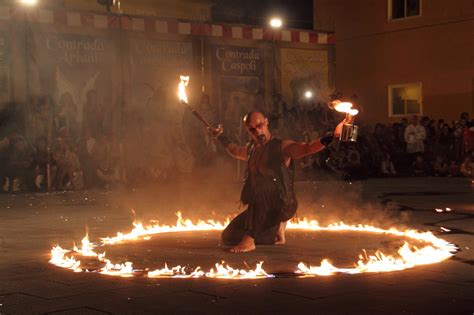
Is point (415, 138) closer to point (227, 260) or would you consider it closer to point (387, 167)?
point (387, 167)

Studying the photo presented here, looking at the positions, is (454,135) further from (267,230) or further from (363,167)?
(267,230)

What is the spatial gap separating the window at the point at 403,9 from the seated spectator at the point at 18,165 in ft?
45.8

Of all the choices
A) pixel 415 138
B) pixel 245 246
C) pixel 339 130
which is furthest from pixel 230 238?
pixel 415 138

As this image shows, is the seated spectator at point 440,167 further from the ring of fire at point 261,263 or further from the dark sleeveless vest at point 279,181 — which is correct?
the dark sleeveless vest at point 279,181

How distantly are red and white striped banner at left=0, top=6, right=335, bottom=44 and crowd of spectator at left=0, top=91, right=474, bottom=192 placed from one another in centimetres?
148

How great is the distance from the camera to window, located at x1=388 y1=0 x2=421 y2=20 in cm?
2470

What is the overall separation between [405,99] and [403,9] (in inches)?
110

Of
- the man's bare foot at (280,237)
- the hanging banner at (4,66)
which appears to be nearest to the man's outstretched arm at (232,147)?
the man's bare foot at (280,237)

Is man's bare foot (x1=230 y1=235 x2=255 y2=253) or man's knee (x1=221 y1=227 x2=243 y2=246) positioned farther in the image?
man's knee (x1=221 y1=227 x2=243 y2=246)

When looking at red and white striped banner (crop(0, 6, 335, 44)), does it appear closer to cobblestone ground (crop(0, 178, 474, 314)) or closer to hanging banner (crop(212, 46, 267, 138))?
hanging banner (crop(212, 46, 267, 138))

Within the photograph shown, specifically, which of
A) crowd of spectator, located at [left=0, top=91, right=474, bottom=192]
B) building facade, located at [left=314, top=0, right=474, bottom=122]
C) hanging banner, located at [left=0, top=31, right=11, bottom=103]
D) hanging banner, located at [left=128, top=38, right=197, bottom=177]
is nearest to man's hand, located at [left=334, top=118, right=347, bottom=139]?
crowd of spectator, located at [left=0, top=91, right=474, bottom=192]

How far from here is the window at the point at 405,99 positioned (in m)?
24.7

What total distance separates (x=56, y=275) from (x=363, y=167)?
1323cm

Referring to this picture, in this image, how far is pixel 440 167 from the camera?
1909 centimetres
